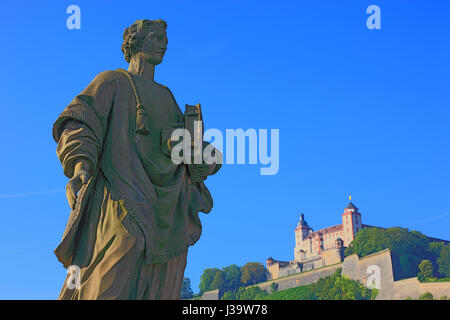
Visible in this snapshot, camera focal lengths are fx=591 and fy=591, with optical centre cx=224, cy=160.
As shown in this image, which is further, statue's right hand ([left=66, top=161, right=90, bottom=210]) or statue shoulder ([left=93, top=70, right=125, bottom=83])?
statue shoulder ([left=93, top=70, right=125, bottom=83])

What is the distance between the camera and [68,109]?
15.7 feet

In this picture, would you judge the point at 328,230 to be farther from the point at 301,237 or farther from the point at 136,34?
the point at 136,34

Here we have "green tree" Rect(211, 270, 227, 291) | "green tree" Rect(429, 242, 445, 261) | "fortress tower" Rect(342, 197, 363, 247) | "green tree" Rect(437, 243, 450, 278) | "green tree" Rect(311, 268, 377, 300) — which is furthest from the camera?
"fortress tower" Rect(342, 197, 363, 247)

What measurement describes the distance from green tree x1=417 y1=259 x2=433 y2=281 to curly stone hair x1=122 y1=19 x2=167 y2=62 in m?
86.6

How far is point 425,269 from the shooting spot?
87.4 m

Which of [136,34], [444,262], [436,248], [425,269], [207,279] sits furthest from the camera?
[207,279]

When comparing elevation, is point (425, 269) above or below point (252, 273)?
below

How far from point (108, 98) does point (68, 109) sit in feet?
1.32

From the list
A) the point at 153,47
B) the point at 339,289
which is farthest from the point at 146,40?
the point at 339,289

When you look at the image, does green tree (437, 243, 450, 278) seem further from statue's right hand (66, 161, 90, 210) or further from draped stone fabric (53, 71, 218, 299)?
statue's right hand (66, 161, 90, 210)

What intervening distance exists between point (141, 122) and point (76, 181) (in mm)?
819

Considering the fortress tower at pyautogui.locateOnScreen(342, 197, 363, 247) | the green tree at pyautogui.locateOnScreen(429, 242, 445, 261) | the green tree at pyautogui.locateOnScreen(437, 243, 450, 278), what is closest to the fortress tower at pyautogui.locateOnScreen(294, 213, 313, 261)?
the fortress tower at pyautogui.locateOnScreen(342, 197, 363, 247)

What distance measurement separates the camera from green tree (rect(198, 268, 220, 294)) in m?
106
